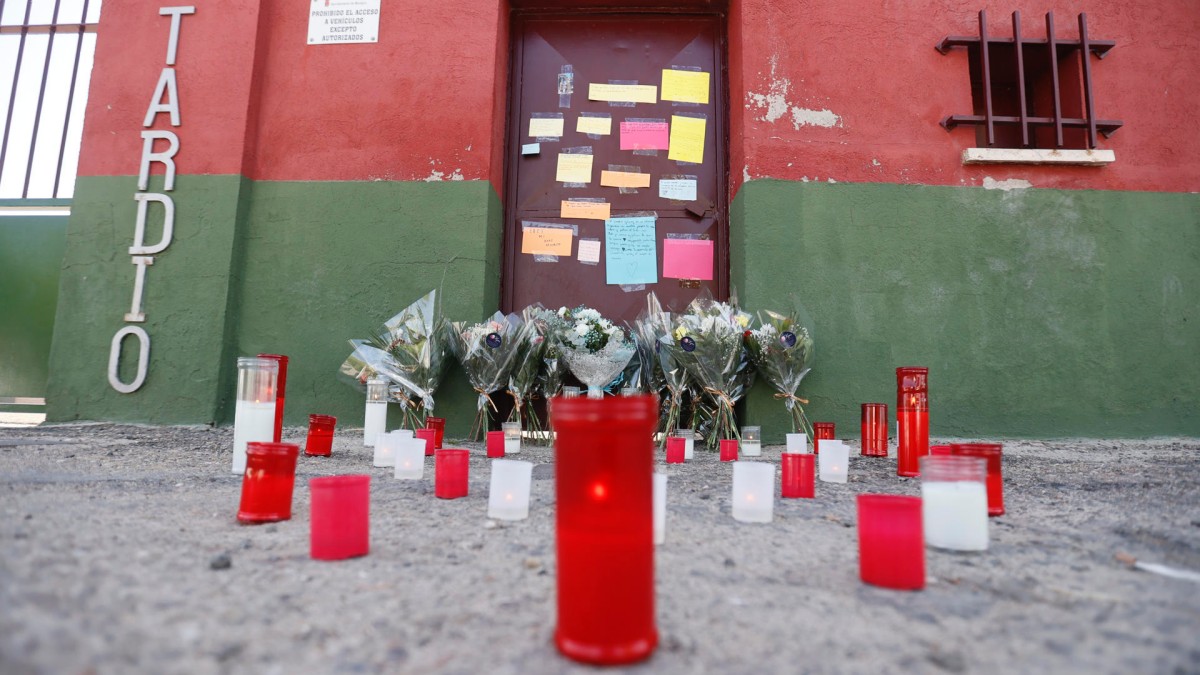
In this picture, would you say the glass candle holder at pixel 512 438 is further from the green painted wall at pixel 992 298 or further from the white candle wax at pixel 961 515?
the white candle wax at pixel 961 515

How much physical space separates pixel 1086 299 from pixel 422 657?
14.1 feet

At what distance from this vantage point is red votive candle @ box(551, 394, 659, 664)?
0.90 metres

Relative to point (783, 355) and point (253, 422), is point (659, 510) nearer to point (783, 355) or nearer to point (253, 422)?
point (253, 422)

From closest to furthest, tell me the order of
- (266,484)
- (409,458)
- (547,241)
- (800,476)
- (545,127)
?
(266,484) < (800,476) < (409,458) < (547,241) < (545,127)

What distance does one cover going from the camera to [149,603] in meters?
1.07

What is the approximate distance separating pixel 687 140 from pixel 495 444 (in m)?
2.57

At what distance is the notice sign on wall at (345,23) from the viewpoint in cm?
412

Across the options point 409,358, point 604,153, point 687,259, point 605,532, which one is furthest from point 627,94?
point 605,532

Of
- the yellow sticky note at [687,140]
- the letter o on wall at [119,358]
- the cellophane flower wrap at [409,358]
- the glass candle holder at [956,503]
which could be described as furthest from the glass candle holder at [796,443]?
the letter o on wall at [119,358]

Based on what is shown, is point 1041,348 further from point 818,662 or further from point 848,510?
point 818,662

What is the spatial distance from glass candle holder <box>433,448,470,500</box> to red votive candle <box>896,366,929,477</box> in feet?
5.72

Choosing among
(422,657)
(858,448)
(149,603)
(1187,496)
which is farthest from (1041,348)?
(149,603)

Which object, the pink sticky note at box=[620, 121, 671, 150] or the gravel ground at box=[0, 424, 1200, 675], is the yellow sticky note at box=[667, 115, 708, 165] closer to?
the pink sticky note at box=[620, 121, 671, 150]

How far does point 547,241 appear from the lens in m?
4.26
